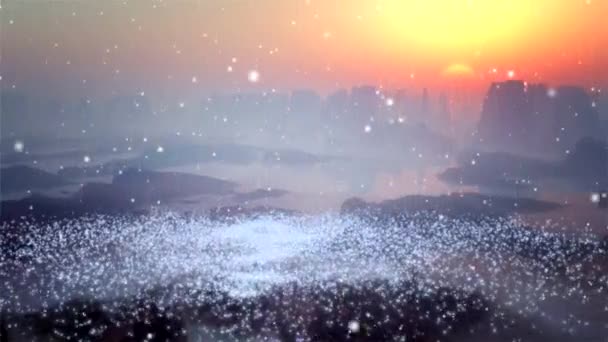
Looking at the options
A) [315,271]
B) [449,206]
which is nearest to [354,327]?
[315,271]

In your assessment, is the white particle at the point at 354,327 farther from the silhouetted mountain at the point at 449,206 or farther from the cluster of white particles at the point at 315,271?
the silhouetted mountain at the point at 449,206

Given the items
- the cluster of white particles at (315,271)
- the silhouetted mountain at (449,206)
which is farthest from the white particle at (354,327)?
the silhouetted mountain at (449,206)

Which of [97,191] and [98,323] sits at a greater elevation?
[97,191]

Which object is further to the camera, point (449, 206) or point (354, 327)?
point (449, 206)

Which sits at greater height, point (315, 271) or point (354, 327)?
point (315, 271)

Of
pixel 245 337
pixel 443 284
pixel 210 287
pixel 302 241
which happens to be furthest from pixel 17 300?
pixel 302 241

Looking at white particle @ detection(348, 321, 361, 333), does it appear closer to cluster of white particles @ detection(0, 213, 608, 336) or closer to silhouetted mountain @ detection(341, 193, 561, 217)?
cluster of white particles @ detection(0, 213, 608, 336)

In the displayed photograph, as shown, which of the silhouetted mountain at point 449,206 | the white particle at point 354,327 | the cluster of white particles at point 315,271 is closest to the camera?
the white particle at point 354,327

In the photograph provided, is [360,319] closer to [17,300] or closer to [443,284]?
[443,284]

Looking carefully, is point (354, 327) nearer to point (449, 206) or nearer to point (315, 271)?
point (315, 271)
